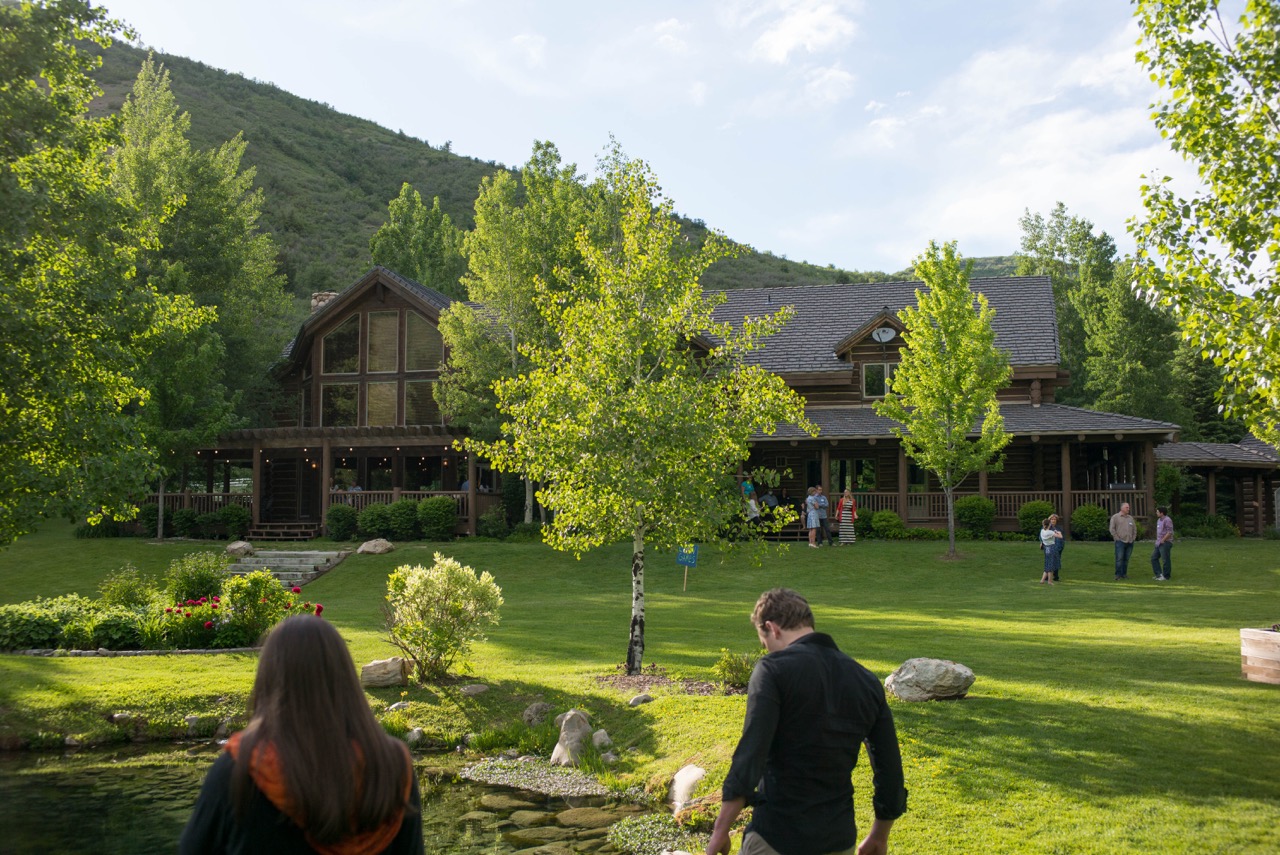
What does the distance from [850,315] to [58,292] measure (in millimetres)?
27831

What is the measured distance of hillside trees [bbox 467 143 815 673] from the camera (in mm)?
12547

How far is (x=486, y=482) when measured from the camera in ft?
119

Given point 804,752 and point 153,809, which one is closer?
point 804,752

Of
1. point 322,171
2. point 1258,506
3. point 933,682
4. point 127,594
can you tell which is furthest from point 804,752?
point 322,171

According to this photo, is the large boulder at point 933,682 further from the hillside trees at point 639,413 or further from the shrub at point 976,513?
the shrub at point 976,513

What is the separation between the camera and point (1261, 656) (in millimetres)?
10719

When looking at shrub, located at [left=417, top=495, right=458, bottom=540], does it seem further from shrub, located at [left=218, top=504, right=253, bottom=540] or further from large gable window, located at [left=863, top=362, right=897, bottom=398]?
large gable window, located at [left=863, top=362, right=897, bottom=398]

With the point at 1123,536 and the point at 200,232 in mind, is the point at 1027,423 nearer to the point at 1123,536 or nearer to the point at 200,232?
the point at 1123,536

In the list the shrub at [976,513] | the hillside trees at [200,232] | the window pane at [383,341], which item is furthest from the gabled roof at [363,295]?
the shrub at [976,513]

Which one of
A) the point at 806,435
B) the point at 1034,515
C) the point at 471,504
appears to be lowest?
the point at 1034,515

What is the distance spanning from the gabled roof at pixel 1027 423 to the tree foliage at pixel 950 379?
3.59m

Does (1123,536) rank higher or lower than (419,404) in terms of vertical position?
lower

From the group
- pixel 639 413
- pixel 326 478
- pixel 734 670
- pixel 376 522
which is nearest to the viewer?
pixel 734 670

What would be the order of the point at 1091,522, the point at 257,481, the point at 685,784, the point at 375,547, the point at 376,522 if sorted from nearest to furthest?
1. the point at 685,784
2. the point at 375,547
3. the point at 1091,522
4. the point at 376,522
5. the point at 257,481
